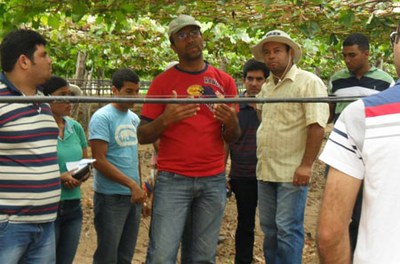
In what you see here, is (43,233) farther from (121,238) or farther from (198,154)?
(121,238)

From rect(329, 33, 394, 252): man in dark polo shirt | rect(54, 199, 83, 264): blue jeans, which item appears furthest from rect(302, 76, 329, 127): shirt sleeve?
rect(54, 199, 83, 264): blue jeans

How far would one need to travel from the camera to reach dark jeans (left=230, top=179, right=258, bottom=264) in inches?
180

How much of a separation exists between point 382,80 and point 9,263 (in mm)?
3243

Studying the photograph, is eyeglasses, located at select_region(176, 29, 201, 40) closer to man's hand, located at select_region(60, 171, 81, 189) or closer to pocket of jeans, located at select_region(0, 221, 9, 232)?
man's hand, located at select_region(60, 171, 81, 189)

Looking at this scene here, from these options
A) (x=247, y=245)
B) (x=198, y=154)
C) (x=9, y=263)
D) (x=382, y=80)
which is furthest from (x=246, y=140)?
(x=9, y=263)

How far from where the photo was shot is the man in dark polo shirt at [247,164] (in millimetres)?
4551

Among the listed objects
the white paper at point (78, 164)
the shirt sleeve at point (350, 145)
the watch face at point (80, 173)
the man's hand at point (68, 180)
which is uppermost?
the shirt sleeve at point (350, 145)

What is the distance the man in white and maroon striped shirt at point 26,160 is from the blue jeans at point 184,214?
635 millimetres

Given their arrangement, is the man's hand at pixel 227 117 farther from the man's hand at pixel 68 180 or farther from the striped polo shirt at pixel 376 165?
the striped polo shirt at pixel 376 165

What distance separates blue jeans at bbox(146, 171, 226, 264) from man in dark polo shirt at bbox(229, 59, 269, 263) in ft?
4.70

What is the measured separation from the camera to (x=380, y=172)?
1.44 m

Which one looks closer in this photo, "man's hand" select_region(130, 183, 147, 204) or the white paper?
the white paper

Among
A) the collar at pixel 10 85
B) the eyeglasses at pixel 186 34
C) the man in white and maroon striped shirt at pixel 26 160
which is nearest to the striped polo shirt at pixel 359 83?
the eyeglasses at pixel 186 34

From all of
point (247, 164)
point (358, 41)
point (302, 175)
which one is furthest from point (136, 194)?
point (358, 41)
